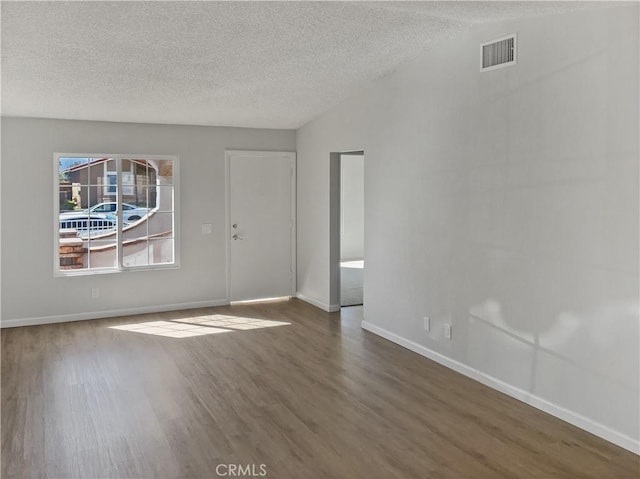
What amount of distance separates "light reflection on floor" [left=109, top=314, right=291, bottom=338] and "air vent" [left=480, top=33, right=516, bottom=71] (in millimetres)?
3535

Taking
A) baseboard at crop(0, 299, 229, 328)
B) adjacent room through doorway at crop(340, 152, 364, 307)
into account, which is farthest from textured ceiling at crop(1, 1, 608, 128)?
adjacent room through doorway at crop(340, 152, 364, 307)

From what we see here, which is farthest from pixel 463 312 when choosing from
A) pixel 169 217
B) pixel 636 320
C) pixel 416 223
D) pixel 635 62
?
pixel 169 217

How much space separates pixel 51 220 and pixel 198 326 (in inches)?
80.4

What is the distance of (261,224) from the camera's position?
25.2 ft

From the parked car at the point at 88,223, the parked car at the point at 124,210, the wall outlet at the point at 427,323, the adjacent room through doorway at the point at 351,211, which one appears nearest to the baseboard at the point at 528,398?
the wall outlet at the point at 427,323

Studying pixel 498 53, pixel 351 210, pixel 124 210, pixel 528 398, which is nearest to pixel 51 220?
pixel 124 210

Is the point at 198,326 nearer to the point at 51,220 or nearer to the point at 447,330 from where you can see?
the point at 51,220

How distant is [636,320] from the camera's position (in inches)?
133

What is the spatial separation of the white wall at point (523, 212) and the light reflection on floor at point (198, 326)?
55.5 inches

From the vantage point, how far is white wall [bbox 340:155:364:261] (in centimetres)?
1156

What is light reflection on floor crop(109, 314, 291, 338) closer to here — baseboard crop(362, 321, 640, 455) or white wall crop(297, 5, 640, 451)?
white wall crop(297, 5, 640, 451)

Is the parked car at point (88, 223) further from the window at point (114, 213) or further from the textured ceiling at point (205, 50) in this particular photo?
the textured ceiling at point (205, 50)

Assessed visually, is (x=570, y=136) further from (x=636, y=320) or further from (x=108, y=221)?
(x=108, y=221)

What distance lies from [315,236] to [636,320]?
4.48 metres
